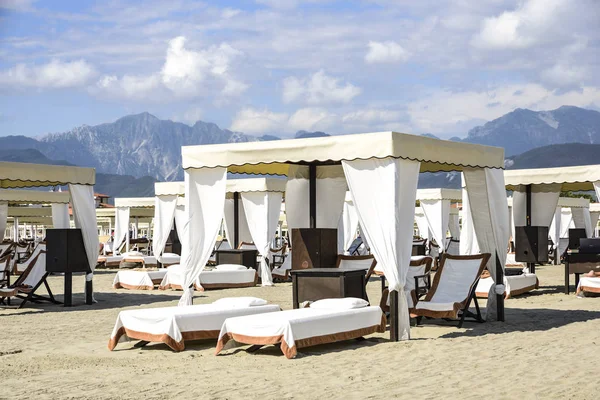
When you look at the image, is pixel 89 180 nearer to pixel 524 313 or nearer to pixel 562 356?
pixel 524 313

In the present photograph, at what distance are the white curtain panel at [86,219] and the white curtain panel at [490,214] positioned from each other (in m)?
6.22

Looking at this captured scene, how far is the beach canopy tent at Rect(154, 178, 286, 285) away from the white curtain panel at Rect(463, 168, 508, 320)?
6.38m

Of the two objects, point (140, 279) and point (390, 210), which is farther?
point (140, 279)

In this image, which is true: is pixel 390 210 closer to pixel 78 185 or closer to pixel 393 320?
pixel 393 320

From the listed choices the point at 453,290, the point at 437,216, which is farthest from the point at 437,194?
the point at 453,290

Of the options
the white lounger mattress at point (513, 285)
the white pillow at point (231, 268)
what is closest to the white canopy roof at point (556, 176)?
the white lounger mattress at point (513, 285)

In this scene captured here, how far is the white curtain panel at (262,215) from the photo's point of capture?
57.2ft

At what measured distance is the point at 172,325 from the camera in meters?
7.66

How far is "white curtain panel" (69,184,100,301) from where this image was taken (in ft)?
41.6

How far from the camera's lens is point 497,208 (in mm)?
9945

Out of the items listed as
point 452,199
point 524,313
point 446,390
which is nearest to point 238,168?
point 524,313

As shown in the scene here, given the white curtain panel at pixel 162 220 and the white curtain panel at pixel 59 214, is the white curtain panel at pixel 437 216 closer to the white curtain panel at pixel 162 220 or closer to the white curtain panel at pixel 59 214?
the white curtain panel at pixel 162 220

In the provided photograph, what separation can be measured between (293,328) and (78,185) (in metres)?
7.06

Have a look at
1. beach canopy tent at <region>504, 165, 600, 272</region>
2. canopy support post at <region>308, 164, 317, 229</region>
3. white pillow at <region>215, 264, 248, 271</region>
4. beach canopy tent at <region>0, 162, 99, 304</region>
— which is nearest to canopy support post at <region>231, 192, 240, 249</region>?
white pillow at <region>215, 264, 248, 271</region>
